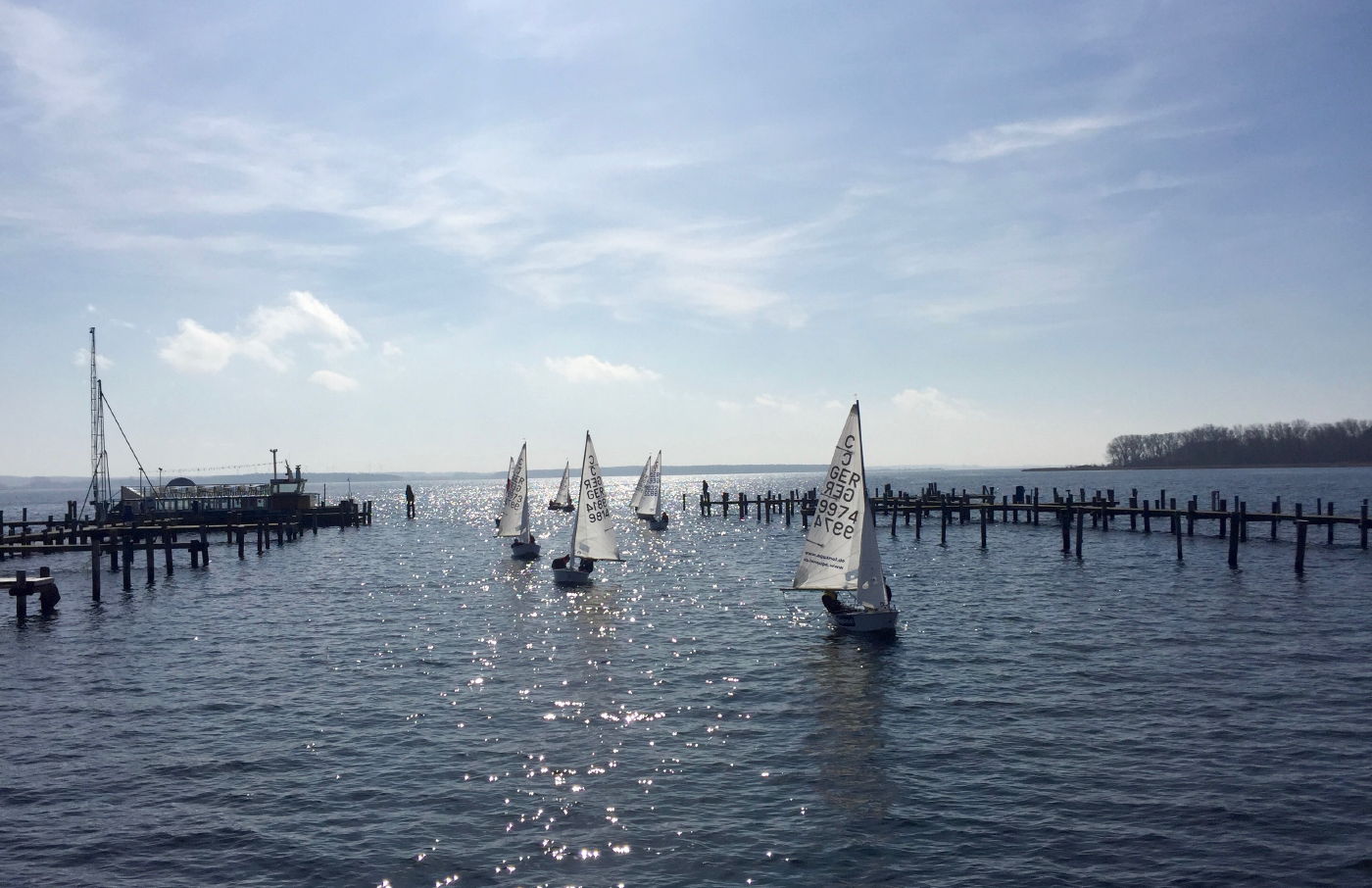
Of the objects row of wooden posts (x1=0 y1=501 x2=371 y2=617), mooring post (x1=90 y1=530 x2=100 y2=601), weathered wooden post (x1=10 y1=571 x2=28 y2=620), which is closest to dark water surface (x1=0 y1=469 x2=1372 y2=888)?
weathered wooden post (x1=10 y1=571 x2=28 y2=620)

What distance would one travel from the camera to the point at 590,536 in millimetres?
47812

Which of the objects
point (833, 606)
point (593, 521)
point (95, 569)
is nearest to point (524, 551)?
point (593, 521)

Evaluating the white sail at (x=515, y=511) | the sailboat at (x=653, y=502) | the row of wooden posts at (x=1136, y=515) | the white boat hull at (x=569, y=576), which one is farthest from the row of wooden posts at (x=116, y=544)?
the row of wooden posts at (x=1136, y=515)

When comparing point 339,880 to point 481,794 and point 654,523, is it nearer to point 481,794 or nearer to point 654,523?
point 481,794

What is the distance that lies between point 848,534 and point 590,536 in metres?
18.4

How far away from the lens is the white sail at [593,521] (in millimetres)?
46406

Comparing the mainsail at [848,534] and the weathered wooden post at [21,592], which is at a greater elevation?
the mainsail at [848,534]

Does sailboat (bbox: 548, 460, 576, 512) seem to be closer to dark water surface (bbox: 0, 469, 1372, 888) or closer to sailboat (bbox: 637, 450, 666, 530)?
sailboat (bbox: 637, 450, 666, 530)

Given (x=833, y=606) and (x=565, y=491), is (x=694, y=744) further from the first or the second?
(x=565, y=491)

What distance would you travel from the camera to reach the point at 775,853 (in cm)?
1467

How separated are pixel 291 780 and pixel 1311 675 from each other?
26.2m

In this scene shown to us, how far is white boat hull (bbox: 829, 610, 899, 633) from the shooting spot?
32344 mm

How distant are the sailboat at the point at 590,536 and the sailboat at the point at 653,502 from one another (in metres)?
42.4

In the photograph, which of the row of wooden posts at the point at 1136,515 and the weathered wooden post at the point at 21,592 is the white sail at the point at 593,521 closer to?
the row of wooden posts at the point at 1136,515
